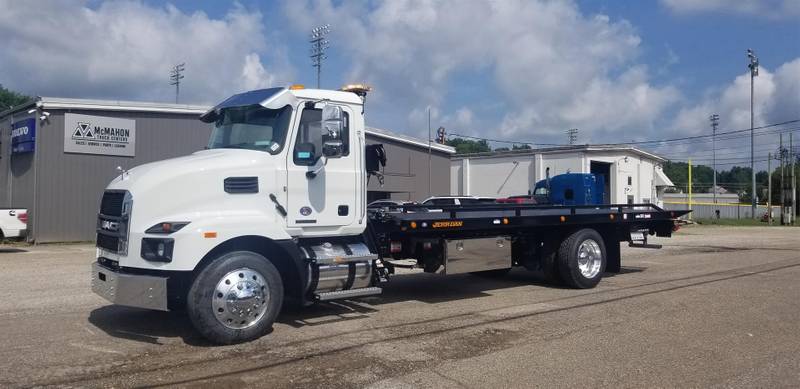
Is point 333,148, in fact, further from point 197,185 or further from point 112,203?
point 112,203

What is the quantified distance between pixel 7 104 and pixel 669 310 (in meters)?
74.5

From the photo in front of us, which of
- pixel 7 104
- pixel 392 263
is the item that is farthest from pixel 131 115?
pixel 7 104

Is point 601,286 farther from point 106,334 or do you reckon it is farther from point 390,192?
point 390,192

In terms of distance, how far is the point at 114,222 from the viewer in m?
7.00

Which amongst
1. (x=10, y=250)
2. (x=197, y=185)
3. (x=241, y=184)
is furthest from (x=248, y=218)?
(x=10, y=250)

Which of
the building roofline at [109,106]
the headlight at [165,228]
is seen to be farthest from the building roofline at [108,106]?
the headlight at [165,228]

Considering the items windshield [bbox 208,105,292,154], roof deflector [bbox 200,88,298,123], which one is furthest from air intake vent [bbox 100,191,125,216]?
roof deflector [bbox 200,88,298,123]

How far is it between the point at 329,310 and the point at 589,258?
4.87m

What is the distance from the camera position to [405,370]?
236 inches

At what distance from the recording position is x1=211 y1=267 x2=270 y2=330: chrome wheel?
673 centimetres

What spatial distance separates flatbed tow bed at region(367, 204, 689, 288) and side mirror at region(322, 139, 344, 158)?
1214 mm

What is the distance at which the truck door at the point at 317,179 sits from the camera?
7555 mm

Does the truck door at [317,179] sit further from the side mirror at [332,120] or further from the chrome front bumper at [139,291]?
the chrome front bumper at [139,291]

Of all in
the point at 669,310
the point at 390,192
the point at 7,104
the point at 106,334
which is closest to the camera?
the point at 106,334
